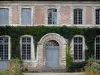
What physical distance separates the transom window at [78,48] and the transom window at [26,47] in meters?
4.38

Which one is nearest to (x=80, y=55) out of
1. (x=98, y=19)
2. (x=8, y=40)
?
(x=98, y=19)

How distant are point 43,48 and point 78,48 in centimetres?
341

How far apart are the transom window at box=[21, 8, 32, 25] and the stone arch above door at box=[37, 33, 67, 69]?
2214 millimetres

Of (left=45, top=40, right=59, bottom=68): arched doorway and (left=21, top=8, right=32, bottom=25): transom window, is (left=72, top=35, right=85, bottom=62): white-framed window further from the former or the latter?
(left=21, top=8, right=32, bottom=25): transom window

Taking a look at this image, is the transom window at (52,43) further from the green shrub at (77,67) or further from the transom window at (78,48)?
the green shrub at (77,67)

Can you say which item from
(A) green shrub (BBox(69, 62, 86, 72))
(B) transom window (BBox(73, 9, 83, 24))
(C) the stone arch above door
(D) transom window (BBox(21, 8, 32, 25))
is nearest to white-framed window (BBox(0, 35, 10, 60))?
(D) transom window (BBox(21, 8, 32, 25))

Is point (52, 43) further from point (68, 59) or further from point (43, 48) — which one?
point (68, 59)

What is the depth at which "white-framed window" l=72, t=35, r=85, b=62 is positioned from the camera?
41.1m

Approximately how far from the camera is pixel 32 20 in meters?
41.0

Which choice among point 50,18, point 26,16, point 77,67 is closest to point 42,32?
point 50,18

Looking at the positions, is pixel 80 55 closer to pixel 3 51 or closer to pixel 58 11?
pixel 58 11

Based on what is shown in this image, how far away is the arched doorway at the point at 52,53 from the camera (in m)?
41.0

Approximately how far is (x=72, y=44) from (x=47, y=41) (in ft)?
8.01

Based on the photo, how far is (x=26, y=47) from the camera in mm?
40875
